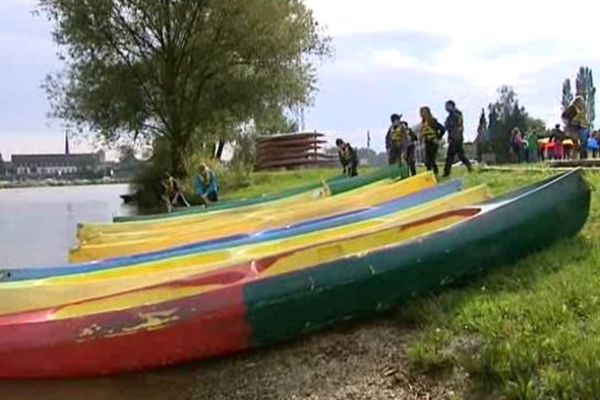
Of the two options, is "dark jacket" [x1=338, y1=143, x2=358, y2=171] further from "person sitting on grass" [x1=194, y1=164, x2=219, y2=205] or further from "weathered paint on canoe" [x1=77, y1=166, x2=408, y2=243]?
"weathered paint on canoe" [x1=77, y1=166, x2=408, y2=243]

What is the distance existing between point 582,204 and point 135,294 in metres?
3.86

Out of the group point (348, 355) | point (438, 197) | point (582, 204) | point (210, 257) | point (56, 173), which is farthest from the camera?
point (56, 173)

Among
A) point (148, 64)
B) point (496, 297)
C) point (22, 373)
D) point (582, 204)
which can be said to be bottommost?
point (22, 373)

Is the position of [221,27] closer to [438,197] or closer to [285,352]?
[438,197]

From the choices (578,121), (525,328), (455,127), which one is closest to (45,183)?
(578,121)

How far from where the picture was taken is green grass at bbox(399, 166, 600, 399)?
463cm

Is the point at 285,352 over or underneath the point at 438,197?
underneath

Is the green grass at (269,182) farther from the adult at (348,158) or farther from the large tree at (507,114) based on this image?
the large tree at (507,114)

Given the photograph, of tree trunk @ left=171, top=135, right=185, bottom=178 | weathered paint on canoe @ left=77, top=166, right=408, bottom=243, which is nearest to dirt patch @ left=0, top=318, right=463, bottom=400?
weathered paint on canoe @ left=77, top=166, right=408, bottom=243

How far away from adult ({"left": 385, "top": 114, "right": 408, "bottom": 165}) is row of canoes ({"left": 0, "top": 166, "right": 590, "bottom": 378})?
9809mm

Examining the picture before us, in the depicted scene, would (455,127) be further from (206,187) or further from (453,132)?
(206,187)

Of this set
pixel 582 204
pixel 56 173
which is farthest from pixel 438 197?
pixel 56 173

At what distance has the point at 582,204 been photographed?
23.3 ft

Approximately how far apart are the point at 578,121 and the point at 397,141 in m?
4.42
